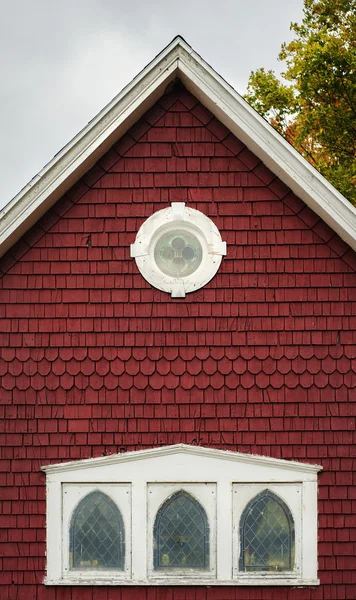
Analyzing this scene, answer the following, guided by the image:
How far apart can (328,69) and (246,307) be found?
38.6 ft

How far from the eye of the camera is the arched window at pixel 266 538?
983 centimetres

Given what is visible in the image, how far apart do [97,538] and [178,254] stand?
3426mm

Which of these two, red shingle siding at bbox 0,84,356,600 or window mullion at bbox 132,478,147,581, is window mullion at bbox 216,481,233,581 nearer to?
red shingle siding at bbox 0,84,356,600

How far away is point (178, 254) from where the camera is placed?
10.1m

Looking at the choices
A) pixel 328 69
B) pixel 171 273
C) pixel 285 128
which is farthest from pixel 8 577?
pixel 285 128

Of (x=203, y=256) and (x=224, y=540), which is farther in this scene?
(x=203, y=256)

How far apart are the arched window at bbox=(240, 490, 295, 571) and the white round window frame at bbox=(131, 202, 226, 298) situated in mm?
2675

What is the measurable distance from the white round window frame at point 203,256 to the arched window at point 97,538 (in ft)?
8.78

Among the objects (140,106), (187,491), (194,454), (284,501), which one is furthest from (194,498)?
(140,106)

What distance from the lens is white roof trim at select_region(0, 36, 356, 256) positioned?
9547 mm

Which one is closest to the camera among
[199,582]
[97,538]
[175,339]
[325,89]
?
[199,582]

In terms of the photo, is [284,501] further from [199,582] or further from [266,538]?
[199,582]

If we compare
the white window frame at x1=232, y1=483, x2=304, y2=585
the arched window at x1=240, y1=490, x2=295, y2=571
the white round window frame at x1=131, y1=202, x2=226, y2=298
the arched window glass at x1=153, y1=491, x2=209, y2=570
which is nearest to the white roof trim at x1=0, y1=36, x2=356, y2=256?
the white round window frame at x1=131, y1=202, x2=226, y2=298

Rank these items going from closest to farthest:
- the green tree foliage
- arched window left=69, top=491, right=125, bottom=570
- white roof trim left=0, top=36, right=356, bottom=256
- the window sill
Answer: white roof trim left=0, top=36, right=356, bottom=256 < the window sill < arched window left=69, top=491, right=125, bottom=570 < the green tree foliage
